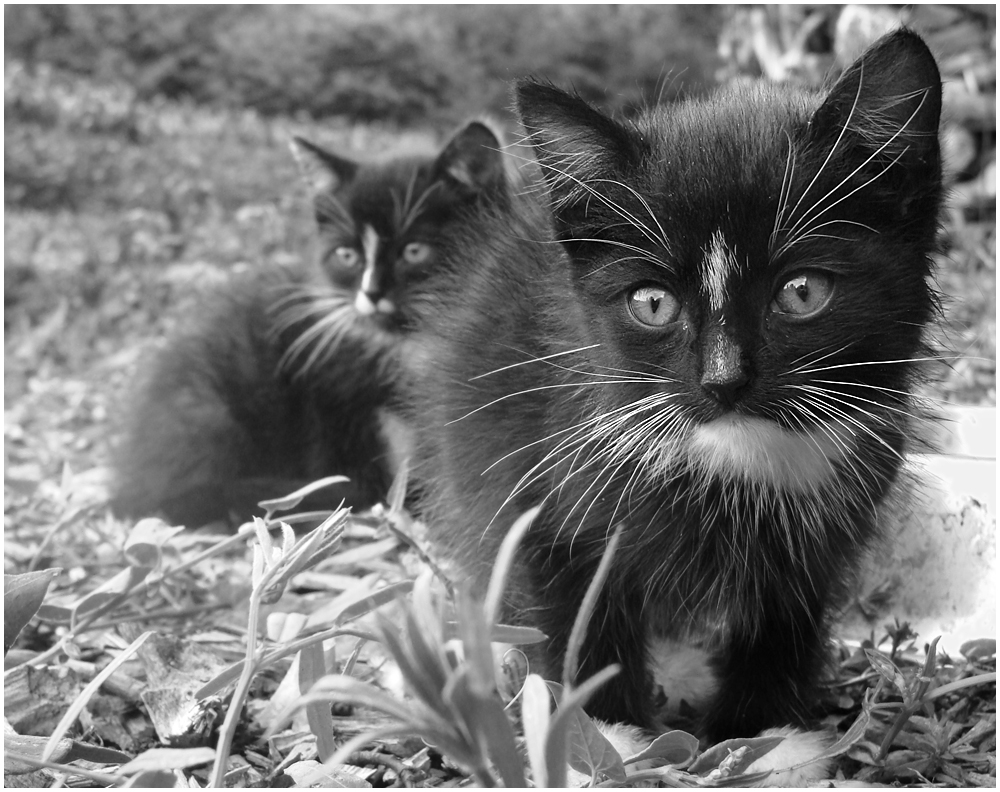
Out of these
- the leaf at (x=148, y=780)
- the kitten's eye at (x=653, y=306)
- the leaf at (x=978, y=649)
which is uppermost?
the kitten's eye at (x=653, y=306)

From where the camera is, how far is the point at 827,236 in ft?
5.17

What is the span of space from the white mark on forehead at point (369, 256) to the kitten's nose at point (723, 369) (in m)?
1.77

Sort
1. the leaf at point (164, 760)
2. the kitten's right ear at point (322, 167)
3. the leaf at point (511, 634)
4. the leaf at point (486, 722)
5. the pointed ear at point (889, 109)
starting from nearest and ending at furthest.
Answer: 1. the leaf at point (486, 722)
2. the leaf at point (164, 760)
3. the leaf at point (511, 634)
4. the pointed ear at point (889, 109)
5. the kitten's right ear at point (322, 167)

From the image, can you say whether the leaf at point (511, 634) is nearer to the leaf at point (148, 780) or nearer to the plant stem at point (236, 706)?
the plant stem at point (236, 706)

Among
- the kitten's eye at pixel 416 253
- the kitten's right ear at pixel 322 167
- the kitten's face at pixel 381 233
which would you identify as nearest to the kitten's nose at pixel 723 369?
the kitten's face at pixel 381 233

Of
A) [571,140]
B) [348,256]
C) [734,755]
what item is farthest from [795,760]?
[348,256]

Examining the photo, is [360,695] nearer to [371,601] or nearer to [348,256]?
[371,601]

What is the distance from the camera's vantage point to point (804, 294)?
1.57m

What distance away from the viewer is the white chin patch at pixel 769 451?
158cm

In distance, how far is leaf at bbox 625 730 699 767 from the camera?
1.43 meters

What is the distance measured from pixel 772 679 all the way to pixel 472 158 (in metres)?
1.82

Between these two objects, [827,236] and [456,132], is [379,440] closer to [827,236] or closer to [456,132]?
[456,132]

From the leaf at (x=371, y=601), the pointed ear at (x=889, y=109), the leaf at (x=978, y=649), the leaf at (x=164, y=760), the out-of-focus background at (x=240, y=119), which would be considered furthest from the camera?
the out-of-focus background at (x=240, y=119)

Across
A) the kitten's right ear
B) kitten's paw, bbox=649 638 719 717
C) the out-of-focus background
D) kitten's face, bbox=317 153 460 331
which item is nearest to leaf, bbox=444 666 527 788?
kitten's paw, bbox=649 638 719 717
